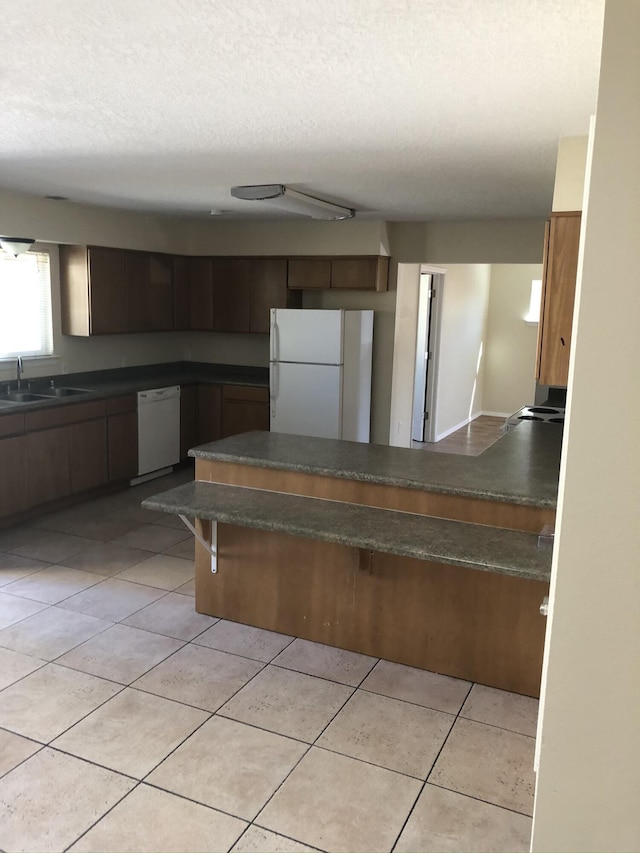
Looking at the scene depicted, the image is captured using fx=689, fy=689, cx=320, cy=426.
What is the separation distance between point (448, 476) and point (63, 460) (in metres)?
3.17

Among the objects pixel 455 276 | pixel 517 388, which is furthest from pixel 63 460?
pixel 517 388

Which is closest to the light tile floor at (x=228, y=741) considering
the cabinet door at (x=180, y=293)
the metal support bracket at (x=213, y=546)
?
the metal support bracket at (x=213, y=546)

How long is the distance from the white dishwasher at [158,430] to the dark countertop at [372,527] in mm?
2632

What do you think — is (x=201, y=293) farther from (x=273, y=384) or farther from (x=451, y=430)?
(x=451, y=430)

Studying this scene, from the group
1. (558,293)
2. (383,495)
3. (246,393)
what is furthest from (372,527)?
(246,393)

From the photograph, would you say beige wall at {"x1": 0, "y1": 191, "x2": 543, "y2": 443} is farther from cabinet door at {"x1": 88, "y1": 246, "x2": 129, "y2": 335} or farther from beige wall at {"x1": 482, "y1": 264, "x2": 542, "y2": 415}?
beige wall at {"x1": 482, "y1": 264, "x2": 542, "y2": 415}

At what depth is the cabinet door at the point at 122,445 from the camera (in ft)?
18.0

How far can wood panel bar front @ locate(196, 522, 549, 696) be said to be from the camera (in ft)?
9.53

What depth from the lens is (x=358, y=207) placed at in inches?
200

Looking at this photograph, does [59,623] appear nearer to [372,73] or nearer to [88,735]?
[88,735]

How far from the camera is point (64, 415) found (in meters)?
5.02

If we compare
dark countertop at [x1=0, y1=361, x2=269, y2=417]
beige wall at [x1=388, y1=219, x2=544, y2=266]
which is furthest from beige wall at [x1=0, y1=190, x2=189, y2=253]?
beige wall at [x1=388, y1=219, x2=544, y2=266]

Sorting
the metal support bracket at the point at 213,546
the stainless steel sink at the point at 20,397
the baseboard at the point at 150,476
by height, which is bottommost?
the baseboard at the point at 150,476

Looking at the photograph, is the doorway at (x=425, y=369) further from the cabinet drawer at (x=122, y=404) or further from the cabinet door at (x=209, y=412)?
the cabinet drawer at (x=122, y=404)
